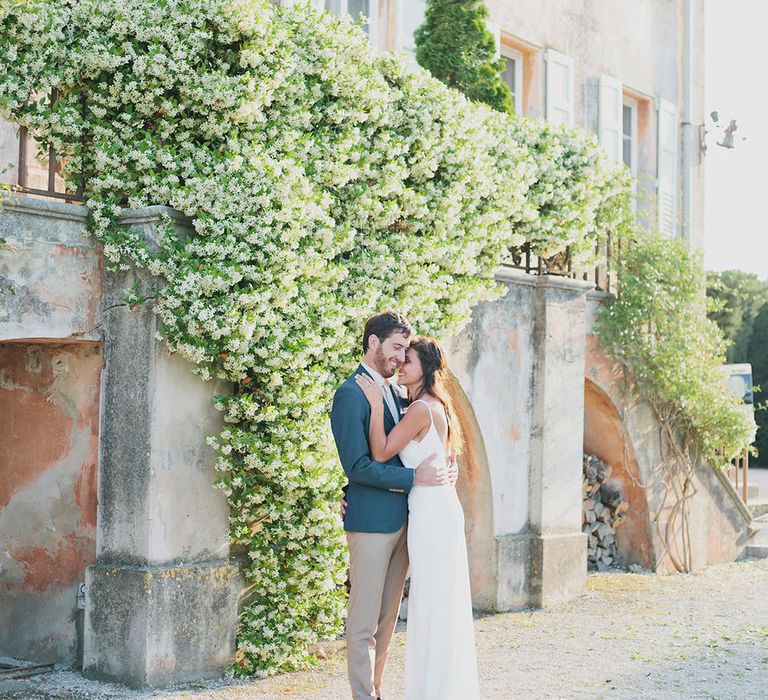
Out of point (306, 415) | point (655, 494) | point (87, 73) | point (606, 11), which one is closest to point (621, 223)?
point (655, 494)

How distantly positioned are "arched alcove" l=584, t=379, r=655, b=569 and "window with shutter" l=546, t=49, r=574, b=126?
11.2 feet

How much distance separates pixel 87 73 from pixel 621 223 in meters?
6.14

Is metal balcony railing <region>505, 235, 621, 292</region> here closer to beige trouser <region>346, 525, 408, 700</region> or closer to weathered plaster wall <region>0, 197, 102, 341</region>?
weathered plaster wall <region>0, 197, 102, 341</region>

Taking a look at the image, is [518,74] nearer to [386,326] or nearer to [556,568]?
[556,568]

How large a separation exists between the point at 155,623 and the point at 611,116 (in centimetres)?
967

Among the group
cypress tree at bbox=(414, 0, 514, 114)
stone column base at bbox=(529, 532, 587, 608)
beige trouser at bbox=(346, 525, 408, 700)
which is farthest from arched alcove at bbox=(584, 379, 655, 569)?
beige trouser at bbox=(346, 525, 408, 700)

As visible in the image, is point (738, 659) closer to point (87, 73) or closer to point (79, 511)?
point (79, 511)

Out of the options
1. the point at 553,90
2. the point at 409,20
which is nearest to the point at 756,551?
the point at 553,90

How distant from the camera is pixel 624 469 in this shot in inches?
475

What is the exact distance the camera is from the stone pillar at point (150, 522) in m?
6.67

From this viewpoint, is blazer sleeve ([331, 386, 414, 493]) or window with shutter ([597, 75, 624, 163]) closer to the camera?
blazer sleeve ([331, 386, 414, 493])

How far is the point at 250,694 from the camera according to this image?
21.8 feet

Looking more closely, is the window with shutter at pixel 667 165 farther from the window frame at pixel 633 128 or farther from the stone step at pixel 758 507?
the stone step at pixel 758 507

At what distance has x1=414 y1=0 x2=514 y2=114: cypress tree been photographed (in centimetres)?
1062
